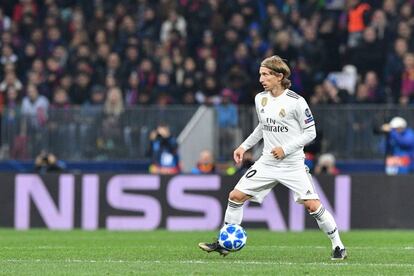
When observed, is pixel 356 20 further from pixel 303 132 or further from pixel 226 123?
pixel 303 132

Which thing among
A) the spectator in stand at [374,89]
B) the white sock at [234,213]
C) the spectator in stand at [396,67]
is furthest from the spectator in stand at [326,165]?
the white sock at [234,213]

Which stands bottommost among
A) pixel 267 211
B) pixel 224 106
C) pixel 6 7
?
pixel 267 211

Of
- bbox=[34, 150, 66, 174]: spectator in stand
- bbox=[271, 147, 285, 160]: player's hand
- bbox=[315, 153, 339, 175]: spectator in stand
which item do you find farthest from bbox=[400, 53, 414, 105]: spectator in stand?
bbox=[271, 147, 285, 160]: player's hand

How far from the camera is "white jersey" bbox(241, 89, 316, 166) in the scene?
12.8 m

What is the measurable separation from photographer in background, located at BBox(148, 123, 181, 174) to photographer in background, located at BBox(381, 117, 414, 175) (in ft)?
13.2

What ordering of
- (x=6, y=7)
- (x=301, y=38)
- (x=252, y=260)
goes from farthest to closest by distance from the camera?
(x=6, y=7) → (x=301, y=38) → (x=252, y=260)

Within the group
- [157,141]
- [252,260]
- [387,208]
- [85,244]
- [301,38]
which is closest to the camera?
[252,260]

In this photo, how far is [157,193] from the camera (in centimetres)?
2183

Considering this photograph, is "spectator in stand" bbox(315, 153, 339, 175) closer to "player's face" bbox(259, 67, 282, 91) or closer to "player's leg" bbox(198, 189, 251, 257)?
"player's leg" bbox(198, 189, 251, 257)

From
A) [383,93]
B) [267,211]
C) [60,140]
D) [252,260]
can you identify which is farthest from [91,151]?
[252,260]

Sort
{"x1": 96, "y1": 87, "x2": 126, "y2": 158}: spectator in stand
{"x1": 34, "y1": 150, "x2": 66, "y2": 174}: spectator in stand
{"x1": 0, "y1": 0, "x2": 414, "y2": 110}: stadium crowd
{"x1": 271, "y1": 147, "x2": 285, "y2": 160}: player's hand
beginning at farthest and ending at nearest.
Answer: {"x1": 0, "y1": 0, "x2": 414, "y2": 110}: stadium crowd → {"x1": 96, "y1": 87, "x2": 126, "y2": 158}: spectator in stand → {"x1": 34, "y1": 150, "x2": 66, "y2": 174}: spectator in stand → {"x1": 271, "y1": 147, "x2": 285, "y2": 160}: player's hand

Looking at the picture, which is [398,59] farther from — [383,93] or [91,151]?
[91,151]

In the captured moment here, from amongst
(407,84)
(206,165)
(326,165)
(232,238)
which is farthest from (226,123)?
(232,238)

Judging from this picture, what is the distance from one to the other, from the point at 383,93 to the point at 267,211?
3.59m
